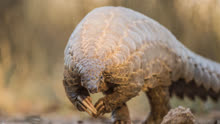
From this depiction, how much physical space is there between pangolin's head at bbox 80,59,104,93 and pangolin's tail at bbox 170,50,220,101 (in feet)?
5.99

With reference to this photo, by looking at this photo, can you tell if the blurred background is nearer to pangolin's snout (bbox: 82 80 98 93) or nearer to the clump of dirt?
pangolin's snout (bbox: 82 80 98 93)

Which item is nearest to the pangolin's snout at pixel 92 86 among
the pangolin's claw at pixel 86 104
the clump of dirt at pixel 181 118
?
the pangolin's claw at pixel 86 104

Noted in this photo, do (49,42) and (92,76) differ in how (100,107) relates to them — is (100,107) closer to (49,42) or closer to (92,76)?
(92,76)

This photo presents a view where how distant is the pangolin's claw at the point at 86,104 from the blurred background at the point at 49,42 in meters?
1.79

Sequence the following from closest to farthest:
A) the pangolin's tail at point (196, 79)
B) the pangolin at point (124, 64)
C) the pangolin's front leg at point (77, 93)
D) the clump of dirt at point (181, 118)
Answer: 1. the clump of dirt at point (181, 118)
2. the pangolin at point (124, 64)
3. the pangolin's front leg at point (77, 93)
4. the pangolin's tail at point (196, 79)

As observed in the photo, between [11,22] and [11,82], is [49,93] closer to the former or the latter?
[11,82]

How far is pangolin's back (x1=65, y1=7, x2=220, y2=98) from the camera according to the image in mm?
3684

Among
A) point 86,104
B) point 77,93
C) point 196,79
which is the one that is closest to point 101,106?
point 86,104

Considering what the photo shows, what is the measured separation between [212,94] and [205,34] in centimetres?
124

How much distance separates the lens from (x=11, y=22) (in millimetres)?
6602

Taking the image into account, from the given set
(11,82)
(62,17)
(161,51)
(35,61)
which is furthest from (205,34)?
(11,82)

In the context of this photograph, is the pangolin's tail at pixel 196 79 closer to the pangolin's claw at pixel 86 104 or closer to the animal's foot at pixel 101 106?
the animal's foot at pixel 101 106

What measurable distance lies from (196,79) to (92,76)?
7.59ft

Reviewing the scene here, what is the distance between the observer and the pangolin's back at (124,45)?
3.68m
